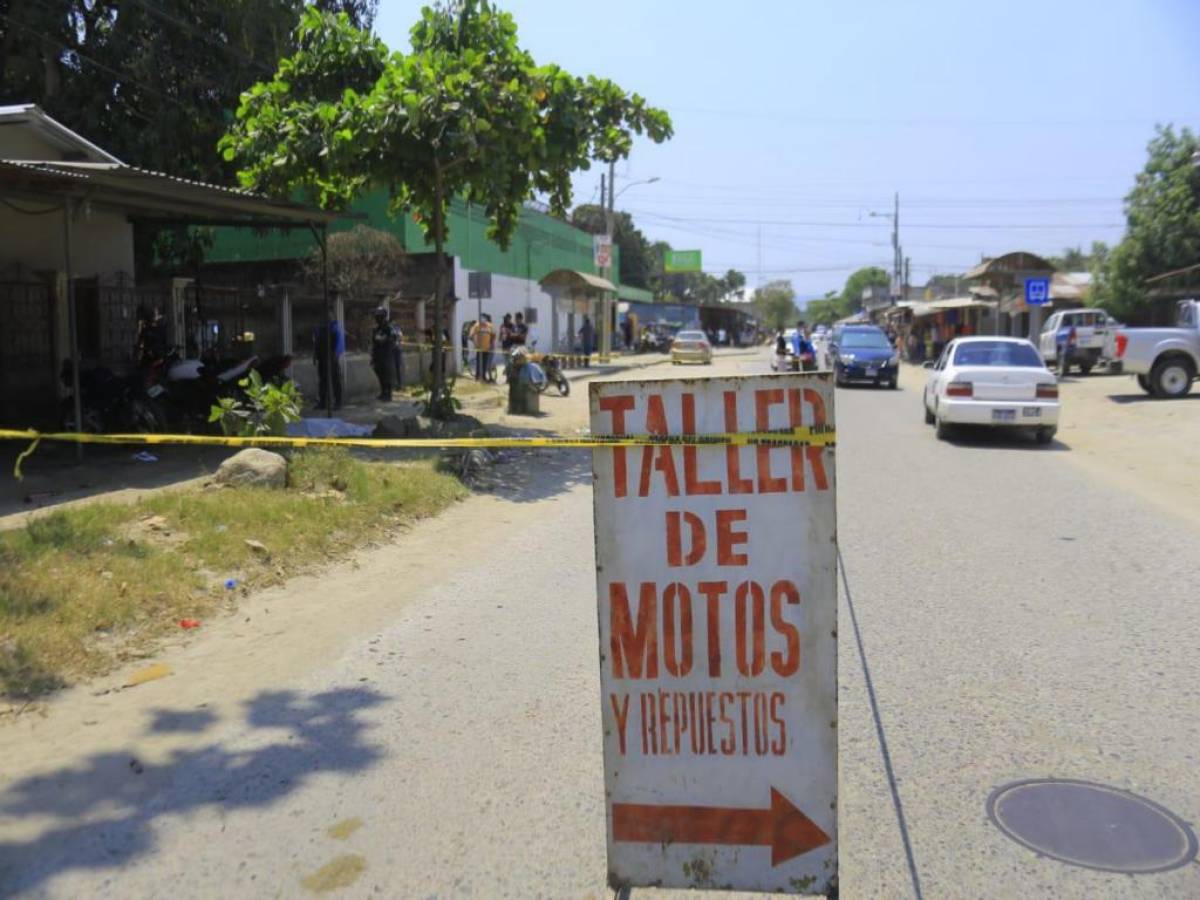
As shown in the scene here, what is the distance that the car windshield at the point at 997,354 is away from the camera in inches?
585

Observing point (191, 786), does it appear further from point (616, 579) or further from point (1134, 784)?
point (1134, 784)

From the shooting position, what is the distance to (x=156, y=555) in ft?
22.4

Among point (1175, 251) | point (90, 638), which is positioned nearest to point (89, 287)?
point (90, 638)

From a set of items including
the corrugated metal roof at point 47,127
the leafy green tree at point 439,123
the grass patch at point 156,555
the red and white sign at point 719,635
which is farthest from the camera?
the corrugated metal roof at point 47,127

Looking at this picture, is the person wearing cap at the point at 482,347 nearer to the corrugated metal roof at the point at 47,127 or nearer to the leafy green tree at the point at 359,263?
the leafy green tree at the point at 359,263

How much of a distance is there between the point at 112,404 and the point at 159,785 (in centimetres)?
947

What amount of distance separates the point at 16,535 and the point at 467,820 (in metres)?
4.88

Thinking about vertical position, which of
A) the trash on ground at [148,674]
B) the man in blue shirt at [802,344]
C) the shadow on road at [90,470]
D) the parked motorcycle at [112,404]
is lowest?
the trash on ground at [148,674]

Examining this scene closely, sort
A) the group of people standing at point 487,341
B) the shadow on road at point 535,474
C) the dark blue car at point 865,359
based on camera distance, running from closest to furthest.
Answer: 1. the shadow on road at point 535,474
2. the group of people standing at point 487,341
3. the dark blue car at point 865,359

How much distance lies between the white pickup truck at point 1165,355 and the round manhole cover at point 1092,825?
61.8 feet

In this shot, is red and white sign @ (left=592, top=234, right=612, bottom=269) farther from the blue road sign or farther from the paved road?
the paved road

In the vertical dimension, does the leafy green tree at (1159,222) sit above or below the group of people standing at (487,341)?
above

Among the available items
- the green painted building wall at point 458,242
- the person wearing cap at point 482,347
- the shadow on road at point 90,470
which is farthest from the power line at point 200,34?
the shadow on road at point 90,470

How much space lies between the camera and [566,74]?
13.1m
